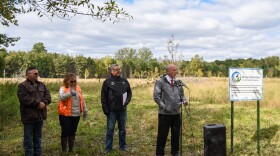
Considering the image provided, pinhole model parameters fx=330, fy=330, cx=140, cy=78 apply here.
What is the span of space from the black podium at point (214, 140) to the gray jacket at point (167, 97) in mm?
1266

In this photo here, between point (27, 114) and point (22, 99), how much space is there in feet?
0.95

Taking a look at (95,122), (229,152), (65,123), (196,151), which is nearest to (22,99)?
(65,123)

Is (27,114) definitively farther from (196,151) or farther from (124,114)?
(196,151)

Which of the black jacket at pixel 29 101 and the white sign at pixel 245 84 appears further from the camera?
the white sign at pixel 245 84

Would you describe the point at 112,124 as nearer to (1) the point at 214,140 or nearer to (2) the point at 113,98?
(2) the point at 113,98

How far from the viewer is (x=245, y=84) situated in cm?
679

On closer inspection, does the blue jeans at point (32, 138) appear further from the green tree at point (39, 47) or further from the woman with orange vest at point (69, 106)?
the green tree at point (39, 47)

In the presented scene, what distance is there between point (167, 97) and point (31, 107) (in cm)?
249

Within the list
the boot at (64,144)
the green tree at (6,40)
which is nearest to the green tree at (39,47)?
the green tree at (6,40)

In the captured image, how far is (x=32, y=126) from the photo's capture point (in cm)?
603

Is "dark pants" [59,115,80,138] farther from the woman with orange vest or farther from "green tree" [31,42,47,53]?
"green tree" [31,42,47,53]

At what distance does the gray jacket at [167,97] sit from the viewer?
6141 millimetres

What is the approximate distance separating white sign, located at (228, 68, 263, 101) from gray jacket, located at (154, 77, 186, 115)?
1.22 metres

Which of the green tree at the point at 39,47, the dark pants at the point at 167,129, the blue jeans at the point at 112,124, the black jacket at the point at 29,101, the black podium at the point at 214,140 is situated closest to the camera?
the black podium at the point at 214,140
